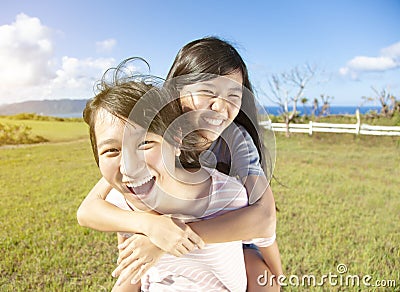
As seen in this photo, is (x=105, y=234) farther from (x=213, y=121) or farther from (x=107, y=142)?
(x=107, y=142)

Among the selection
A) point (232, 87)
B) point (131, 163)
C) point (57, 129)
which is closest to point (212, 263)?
point (131, 163)

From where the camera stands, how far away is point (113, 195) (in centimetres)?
70

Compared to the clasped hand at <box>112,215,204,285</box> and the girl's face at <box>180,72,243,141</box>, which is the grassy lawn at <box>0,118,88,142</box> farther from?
the clasped hand at <box>112,215,204,285</box>

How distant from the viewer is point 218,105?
777 millimetres

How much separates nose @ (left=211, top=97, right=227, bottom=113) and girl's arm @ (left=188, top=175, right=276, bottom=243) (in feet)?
0.44

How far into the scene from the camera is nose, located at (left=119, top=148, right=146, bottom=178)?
59cm

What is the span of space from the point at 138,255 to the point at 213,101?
30cm

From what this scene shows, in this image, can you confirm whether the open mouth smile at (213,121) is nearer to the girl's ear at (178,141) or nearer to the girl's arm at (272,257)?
the girl's ear at (178,141)

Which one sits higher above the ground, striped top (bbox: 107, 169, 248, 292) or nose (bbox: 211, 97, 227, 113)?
nose (bbox: 211, 97, 227, 113)

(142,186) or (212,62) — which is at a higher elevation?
(212,62)

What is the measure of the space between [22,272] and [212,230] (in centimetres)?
114

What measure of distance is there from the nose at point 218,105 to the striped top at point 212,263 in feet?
0.56

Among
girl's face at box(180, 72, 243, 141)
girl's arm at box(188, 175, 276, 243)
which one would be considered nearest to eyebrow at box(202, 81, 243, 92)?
girl's face at box(180, 72, 243, 141)

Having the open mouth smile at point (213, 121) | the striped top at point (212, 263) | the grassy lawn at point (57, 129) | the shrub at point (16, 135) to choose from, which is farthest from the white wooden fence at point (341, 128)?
the striped top at point (212, 263)
